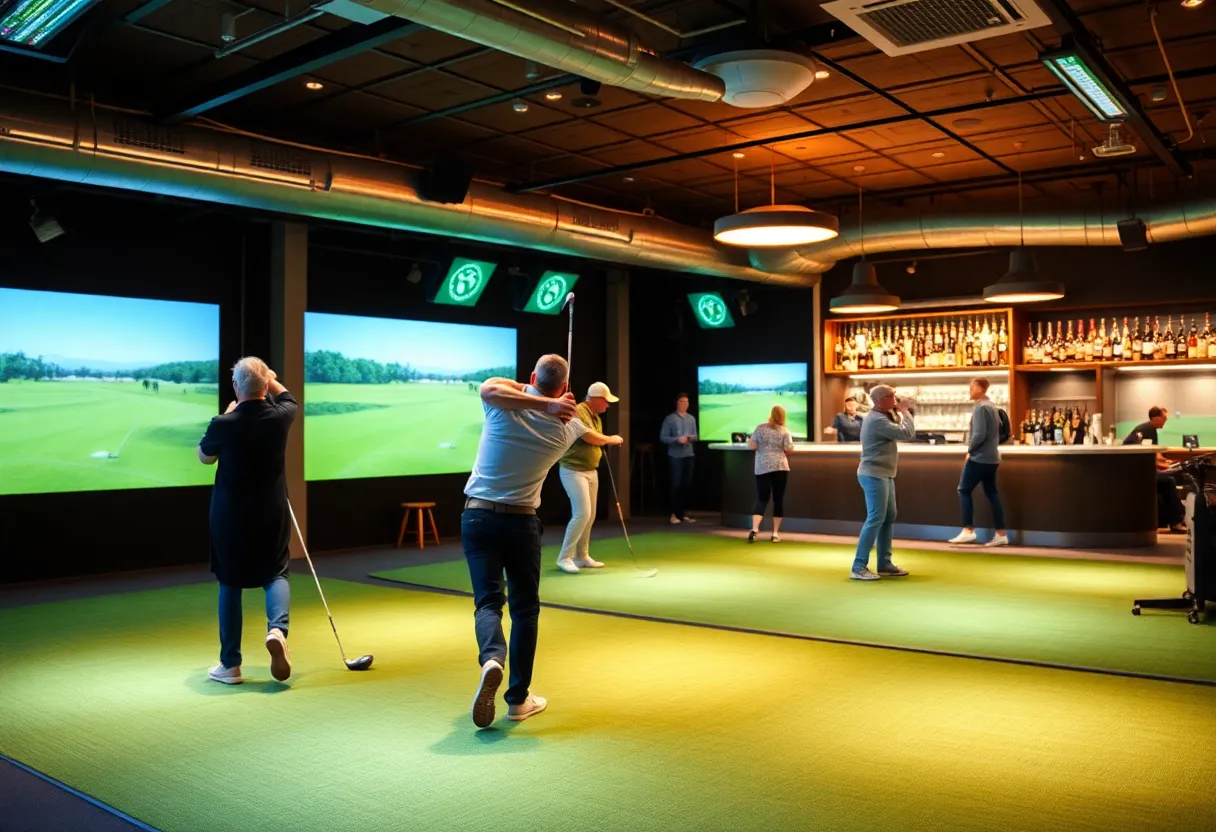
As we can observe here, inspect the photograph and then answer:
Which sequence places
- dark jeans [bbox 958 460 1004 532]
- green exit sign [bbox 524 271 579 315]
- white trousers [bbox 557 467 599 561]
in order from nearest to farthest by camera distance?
white trousers [bbox 557 467 599 561] < dark jeans [bbox 958 460 1004 532] < green exit sign [bbox 524 271 579 315]

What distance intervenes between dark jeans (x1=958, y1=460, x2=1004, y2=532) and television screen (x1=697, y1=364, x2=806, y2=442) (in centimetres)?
423

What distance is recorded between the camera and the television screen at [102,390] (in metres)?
9.98

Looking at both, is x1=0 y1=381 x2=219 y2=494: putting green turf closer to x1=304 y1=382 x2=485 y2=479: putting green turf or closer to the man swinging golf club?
x1=304 y1=382 x2=485 y2=479: putting green turf

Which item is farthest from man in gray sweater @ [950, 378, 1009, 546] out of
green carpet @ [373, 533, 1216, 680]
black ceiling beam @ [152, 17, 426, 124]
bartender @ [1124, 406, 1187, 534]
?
black ceiling beam @ [152, 17, 426, 124]

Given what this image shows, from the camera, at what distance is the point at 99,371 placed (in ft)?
34.7

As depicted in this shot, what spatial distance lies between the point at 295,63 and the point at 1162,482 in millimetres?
11230

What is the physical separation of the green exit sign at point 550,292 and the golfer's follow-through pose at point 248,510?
8.91m

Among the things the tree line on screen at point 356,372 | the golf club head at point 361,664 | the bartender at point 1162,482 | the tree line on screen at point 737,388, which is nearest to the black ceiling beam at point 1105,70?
the bartender at point 1162,482

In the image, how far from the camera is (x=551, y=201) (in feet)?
38.2

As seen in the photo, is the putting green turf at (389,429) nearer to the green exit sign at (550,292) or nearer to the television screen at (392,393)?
the television screen at (392,393)

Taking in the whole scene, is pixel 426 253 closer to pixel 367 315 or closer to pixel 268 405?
pixel 367 315

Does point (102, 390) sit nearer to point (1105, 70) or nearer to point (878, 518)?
point (878, 518)

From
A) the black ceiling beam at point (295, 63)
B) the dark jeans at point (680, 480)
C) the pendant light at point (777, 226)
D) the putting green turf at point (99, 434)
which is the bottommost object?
the dark jeans at point (680, 480)

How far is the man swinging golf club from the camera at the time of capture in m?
9.50
